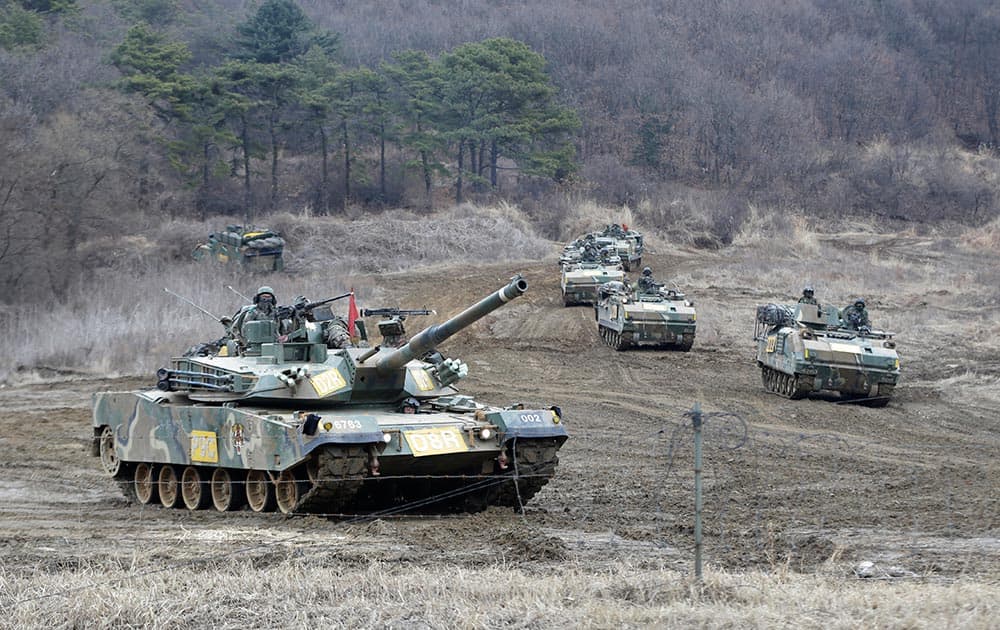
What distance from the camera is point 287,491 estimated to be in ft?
44.3

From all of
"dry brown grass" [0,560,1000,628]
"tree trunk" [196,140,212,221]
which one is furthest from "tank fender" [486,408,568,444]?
"tree trunk" [196,140,212,221]

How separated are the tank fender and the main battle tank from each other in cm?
1

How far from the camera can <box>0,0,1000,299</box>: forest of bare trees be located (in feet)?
165

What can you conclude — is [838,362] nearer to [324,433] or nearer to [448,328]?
[448,328]

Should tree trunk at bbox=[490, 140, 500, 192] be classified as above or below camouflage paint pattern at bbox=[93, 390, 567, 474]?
below

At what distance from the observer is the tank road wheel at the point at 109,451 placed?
16156 mm

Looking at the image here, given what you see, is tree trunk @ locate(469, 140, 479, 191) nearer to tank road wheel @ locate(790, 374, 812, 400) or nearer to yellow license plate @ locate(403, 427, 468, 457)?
tank road wheel @ locate(790, 374, 812, 400)

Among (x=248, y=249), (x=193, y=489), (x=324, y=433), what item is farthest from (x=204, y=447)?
(x=248, y=249)

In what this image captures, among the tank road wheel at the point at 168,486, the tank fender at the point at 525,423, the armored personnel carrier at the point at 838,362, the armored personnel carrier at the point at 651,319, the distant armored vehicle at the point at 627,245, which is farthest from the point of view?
the distant armored vehicle at the point at 627,245

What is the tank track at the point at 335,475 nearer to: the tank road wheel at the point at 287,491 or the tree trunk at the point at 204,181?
the tank road wheel at the point at 287,491

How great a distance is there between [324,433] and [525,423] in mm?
2277

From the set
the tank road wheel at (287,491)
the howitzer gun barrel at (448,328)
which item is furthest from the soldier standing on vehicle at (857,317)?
the tank road wheel at (287,491)

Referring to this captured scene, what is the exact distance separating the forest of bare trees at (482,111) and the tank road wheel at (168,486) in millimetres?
24204

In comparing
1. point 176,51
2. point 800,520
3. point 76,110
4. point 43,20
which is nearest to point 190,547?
point 800,520
